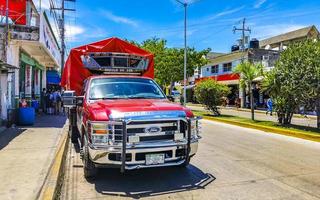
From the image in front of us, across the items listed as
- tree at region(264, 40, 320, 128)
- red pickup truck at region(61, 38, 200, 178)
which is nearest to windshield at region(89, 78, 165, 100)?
red pickup truck at region(61, 38, 200, 178)

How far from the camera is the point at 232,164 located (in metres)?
8.57

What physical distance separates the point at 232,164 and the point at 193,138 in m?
2.09

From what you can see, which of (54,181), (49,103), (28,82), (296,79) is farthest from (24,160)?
(49,103)

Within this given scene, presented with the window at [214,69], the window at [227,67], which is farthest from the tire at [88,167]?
the window at [214,69]

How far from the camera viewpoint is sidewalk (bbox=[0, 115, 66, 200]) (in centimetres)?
633

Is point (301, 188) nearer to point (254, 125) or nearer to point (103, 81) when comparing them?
point (103, 81)

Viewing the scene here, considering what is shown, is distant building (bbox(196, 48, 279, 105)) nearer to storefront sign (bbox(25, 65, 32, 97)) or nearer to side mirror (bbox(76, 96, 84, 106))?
storefront sign (bbox(25, 65, 32, 97))

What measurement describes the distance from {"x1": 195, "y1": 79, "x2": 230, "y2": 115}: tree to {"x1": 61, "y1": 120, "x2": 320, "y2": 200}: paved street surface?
532 inches

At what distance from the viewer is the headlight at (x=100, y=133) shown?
6359mm

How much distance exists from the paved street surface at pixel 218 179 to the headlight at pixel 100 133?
91 centimetres

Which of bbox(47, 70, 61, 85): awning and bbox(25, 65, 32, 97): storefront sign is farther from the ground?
bbox(47, 70, 61, 85): awning

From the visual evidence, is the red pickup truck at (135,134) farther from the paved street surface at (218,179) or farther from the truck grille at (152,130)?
the paved street surface at (218,179)

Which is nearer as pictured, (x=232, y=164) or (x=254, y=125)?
(x=232, y=164)

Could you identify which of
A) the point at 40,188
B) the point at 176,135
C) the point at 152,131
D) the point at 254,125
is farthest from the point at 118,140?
the point at 254,125
